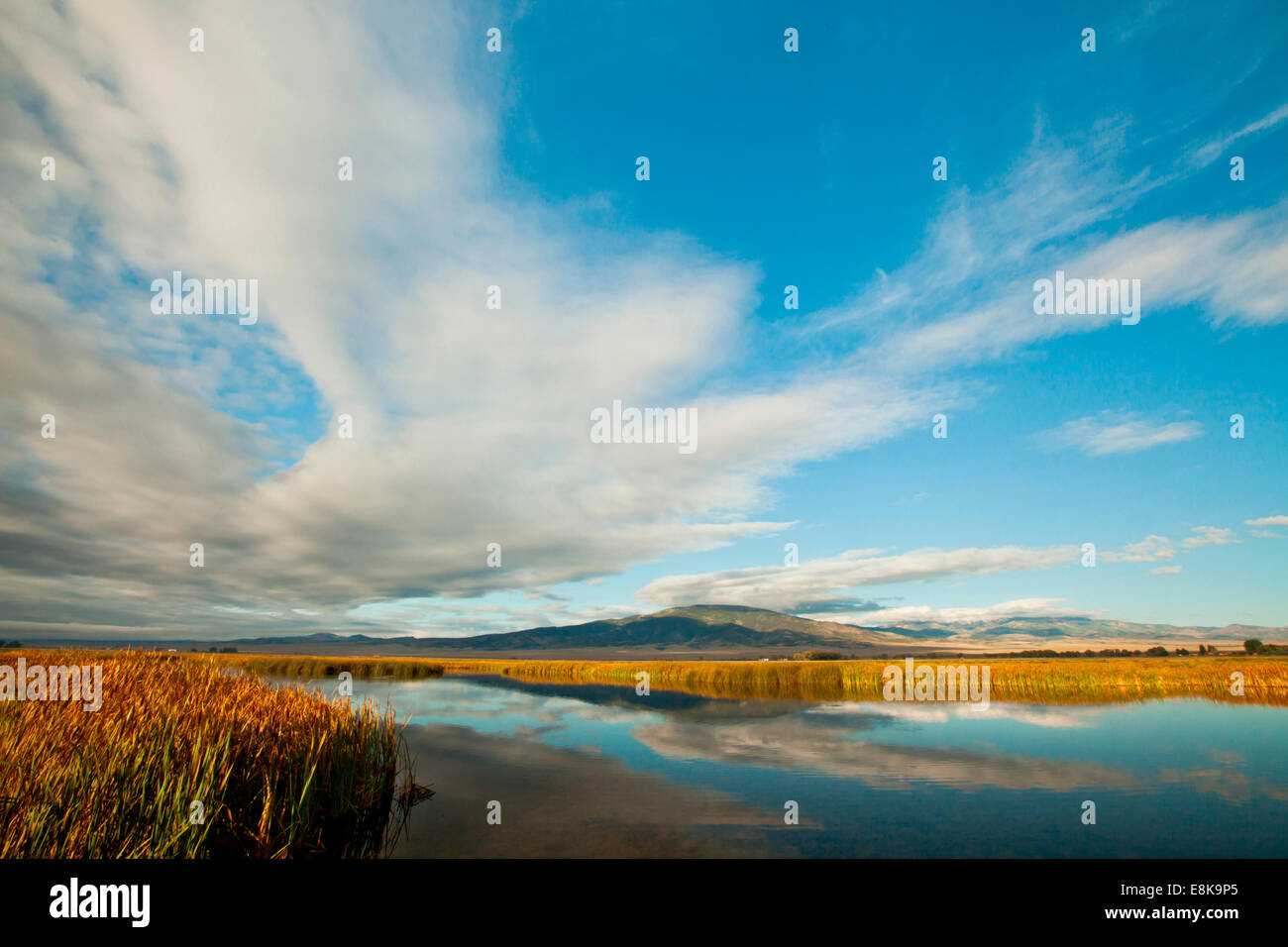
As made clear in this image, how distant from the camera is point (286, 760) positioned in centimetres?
1325

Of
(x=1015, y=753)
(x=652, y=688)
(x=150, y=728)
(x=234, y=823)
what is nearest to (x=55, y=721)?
(x=150, y=728)

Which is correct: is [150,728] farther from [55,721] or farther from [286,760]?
[286,760]

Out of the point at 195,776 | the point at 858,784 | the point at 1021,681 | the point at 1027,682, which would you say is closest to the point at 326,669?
the point at 858,784

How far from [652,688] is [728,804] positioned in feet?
153

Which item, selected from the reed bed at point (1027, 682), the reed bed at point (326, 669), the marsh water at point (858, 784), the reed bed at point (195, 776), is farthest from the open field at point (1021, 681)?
the reed bed at point (195, 776)

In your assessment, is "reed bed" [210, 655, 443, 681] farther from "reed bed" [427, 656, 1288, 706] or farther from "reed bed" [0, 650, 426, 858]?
"reed bed" [0, 650, 426, 858]

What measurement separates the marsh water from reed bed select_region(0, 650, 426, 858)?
6.38 feet

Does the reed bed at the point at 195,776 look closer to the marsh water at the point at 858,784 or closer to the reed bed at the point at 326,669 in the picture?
the marsh water at the point at 858,784

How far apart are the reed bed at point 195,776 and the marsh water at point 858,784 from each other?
1946 millimetres

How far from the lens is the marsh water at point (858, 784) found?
49.3 feet

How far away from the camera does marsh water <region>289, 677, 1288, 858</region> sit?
49.3 feet

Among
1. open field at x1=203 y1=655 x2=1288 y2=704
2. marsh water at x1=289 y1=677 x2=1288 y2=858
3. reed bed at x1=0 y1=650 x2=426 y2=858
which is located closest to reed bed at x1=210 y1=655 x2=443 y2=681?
open field at x1=203 y1=655 x2=1288 y2=704
